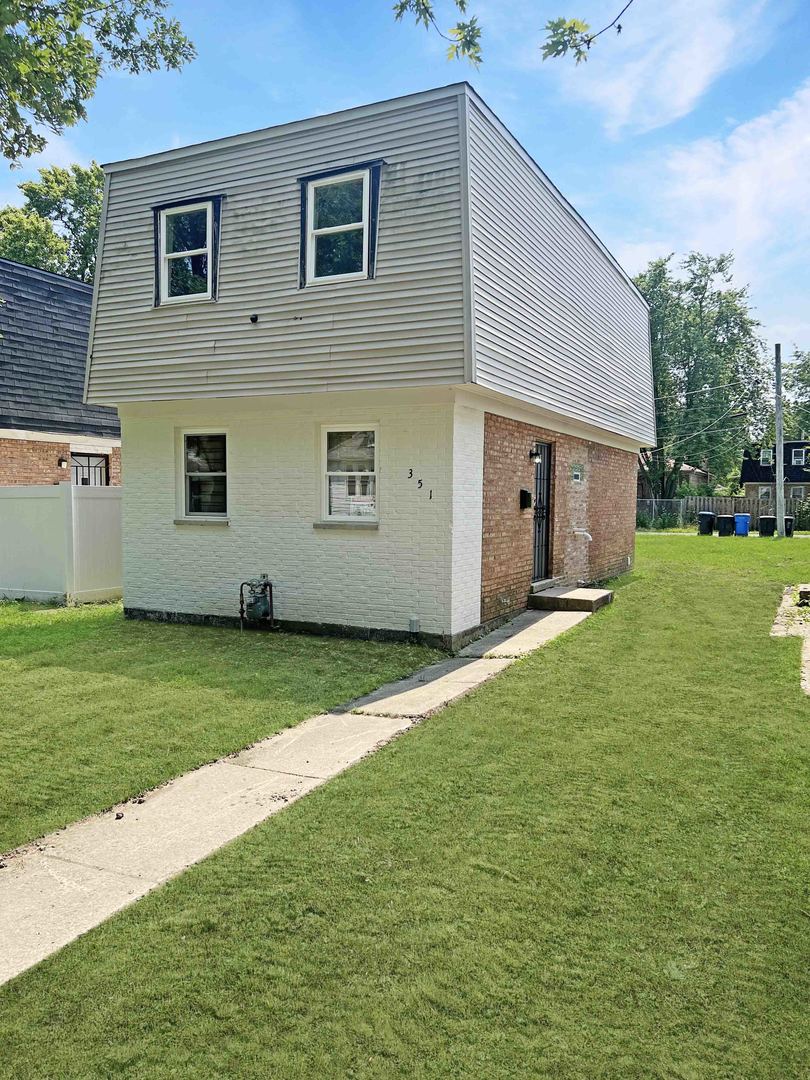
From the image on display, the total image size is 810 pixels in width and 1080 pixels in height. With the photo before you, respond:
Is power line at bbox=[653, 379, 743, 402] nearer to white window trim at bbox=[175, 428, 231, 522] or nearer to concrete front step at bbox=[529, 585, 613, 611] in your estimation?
concrete front step at bbox=[529, 585, 613, 611]

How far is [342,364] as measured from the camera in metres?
8.86

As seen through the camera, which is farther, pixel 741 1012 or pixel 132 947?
pixel 132 947

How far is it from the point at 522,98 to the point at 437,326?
335 centimetres

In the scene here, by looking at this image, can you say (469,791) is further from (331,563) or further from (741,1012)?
(331,563)

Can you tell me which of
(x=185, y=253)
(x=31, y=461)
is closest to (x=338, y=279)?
(x=185, y=253)

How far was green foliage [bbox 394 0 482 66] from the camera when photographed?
460 centimetres

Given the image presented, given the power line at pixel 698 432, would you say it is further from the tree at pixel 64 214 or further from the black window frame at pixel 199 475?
the black window frame at pixel 199 475

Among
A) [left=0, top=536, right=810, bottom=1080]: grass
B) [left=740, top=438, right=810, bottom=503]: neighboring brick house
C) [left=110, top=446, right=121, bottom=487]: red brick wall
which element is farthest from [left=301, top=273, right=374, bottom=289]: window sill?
[left=740, top=438, right=810, bottom=503]: neighboring brick house

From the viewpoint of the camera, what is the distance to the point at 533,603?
453 inches

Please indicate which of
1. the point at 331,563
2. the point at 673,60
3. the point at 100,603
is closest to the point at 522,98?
the point at 673,60

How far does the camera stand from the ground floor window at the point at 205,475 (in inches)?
420

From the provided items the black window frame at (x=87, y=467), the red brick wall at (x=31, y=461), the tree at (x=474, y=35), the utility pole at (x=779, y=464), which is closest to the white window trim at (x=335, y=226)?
the tree at (x=474, y=35)

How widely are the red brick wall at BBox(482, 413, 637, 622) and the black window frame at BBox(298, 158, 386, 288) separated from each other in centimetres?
232

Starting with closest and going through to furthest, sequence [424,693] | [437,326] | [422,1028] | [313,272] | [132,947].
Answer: [422,1028] → [132,947] → [424,693] → [437,326] → [313,272]
